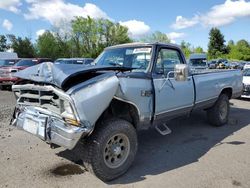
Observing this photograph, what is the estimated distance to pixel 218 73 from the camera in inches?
272

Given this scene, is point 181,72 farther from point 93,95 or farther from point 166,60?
point 93,95

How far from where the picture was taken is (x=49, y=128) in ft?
12.7

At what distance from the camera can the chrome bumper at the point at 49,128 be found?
3623 mm

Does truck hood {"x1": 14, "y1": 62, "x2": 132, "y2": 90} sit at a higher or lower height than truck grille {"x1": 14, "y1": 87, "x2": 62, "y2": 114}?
higher

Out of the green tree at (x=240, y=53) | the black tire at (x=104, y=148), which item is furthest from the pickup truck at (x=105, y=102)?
the green tree at (x=240, y=53)

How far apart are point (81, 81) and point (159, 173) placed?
1854mm

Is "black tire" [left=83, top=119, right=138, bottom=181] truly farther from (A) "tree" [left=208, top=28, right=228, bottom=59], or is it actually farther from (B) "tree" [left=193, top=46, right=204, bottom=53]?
(B) "tree" [left=193, top=46, right=204, bottom=53]

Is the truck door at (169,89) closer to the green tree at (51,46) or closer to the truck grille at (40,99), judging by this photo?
the truck grille at (40,99)

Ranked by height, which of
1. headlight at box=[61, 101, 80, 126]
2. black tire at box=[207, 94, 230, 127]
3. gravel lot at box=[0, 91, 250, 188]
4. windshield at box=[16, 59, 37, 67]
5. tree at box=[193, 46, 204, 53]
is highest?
tree at box=[193, 46, 204, 53]

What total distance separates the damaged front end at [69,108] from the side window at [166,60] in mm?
1376

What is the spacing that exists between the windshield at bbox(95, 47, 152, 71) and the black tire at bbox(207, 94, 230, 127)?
9.33 ft

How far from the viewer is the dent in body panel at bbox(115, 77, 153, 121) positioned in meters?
4.12

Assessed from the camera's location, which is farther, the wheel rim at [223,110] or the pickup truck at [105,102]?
the wheel rim at [223,110]

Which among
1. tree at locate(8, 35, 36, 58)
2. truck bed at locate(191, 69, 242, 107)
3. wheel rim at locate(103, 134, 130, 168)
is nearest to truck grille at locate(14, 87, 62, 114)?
wheel rim at locate(103, 134, 130, 168)
